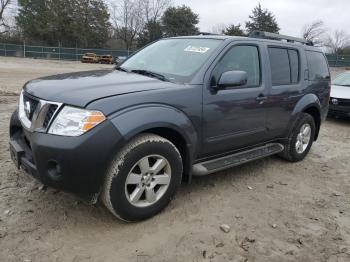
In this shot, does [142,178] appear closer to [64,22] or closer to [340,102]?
[340,102]

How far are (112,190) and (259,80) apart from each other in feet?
8.00

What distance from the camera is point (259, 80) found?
488 cm

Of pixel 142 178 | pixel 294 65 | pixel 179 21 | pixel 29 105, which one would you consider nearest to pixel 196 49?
pixel 142 178

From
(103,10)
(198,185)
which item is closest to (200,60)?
(198,185)

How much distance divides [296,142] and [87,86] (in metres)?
3.50

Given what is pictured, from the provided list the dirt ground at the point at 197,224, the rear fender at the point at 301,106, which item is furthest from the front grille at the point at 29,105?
the rear fender at the point at 301,106

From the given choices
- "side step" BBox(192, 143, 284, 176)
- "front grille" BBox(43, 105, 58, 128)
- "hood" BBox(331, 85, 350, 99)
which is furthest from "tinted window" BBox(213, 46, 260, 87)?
"hood" BBox(331, 85, 350, 99)

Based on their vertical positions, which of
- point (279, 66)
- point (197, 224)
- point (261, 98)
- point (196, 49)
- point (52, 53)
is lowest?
point (197, 224)

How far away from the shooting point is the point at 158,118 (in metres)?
3.62

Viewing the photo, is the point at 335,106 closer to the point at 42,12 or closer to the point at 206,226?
the point at 206,226

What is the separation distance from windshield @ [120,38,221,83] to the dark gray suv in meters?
0.01

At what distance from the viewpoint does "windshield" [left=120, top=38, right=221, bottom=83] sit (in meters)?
4.26

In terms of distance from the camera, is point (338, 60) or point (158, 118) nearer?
point (158, 118)

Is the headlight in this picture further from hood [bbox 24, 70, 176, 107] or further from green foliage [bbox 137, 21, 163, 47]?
green foliage [bbox 137, 21, 163, 47]
